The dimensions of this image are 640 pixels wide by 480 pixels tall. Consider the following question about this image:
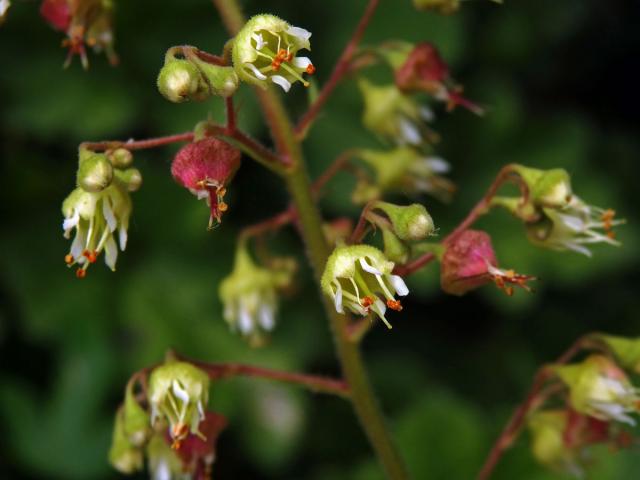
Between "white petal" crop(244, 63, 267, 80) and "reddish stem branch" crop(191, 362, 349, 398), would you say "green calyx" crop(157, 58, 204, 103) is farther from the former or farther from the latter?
"reddish stem branch" crop(191, 362, 349, 398)

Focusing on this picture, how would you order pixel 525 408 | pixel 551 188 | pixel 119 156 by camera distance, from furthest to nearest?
pixel 525 408 < pixel 551 188 < pixel 119 156

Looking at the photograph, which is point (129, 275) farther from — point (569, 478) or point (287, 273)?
point (569, 478)

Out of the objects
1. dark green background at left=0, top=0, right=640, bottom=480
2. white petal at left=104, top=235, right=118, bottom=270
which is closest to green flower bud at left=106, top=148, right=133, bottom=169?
white petal at left=104, top=235, right=118, bottom=270

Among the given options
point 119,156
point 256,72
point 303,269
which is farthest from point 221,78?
point 303,269

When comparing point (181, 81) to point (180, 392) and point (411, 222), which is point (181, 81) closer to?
point (411, 222)

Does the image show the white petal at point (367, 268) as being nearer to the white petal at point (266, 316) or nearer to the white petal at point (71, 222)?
the white petal at point (71, 222)
